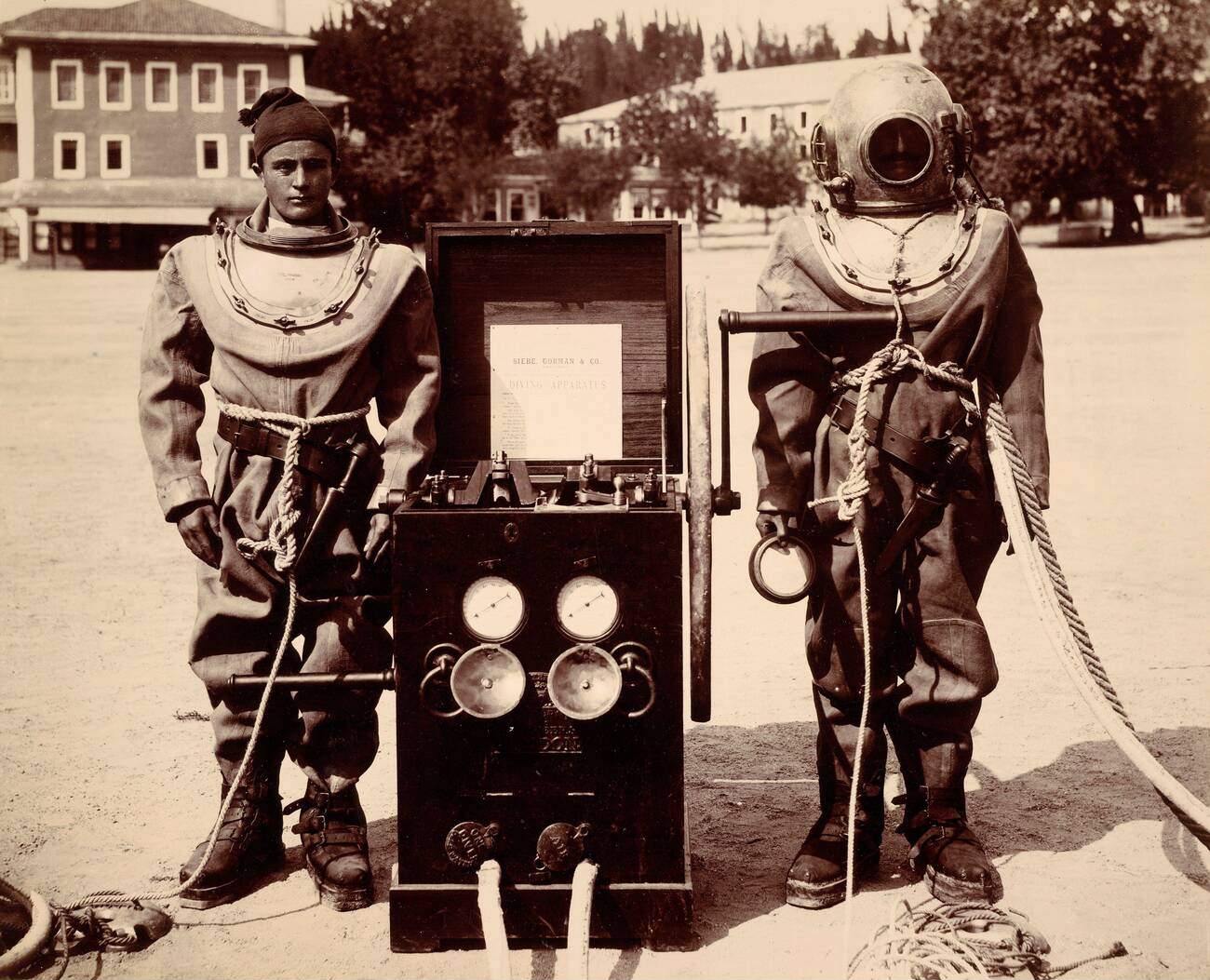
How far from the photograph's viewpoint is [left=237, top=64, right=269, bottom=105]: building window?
1542 inches

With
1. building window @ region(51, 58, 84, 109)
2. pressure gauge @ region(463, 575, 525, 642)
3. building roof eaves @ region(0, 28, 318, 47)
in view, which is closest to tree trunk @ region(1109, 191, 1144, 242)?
building roof eaves @ region(0, 28, 318, 47)

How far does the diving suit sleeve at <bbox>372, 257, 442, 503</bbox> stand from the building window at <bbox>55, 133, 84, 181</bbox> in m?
39.2

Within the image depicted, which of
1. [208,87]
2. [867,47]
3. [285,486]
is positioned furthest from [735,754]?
[867,47]

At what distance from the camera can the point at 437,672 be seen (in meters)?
3.82

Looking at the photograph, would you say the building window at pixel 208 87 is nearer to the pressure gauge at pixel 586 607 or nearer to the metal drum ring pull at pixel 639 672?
the pressure gauge at pixel 586 607

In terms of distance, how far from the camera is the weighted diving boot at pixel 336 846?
167 inches

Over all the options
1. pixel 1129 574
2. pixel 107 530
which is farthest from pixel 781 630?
pixel 107 530

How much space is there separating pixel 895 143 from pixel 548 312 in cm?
114

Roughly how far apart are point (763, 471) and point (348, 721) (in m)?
1.44

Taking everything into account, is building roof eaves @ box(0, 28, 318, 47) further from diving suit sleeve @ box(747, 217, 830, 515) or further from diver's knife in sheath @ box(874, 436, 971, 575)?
diver's knife in sheath @ box(874, 436, 971, 575)

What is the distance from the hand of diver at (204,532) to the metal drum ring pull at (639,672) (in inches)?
50.9

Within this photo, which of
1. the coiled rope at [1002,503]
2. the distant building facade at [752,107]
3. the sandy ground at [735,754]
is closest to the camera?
the coiled rope at [1002,503]

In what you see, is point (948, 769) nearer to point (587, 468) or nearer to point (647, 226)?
point (587, 468)

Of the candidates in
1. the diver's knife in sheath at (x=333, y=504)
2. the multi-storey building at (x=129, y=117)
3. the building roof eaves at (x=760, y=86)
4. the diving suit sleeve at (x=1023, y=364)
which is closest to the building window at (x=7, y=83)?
the multi-storey building at (x=129, y=117)
